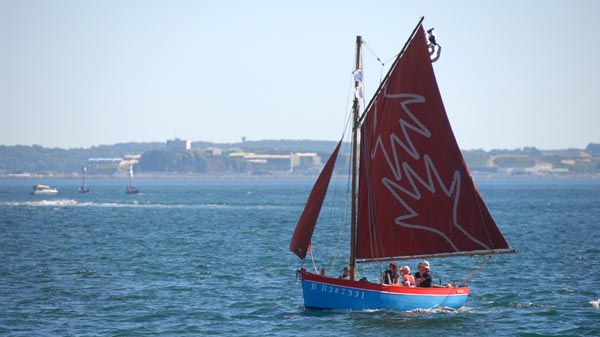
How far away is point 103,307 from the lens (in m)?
45.9

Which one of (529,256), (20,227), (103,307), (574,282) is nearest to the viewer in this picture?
(103,307)

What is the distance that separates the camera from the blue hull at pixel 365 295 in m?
41.5

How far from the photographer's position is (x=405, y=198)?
4291cm

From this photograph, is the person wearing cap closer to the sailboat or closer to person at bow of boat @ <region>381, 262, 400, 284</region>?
the sailboat

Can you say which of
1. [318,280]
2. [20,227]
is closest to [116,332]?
[318,280]

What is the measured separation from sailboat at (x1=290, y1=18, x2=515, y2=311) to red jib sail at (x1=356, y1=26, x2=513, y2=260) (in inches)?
1.7

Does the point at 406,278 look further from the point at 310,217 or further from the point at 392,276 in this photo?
the point at 310,217

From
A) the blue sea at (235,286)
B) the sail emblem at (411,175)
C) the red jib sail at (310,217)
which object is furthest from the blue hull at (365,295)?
the sail emblem at (411,175)

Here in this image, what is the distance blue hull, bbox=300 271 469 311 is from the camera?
41.5m

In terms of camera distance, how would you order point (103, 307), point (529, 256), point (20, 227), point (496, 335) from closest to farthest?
point (496, 335) → point (103, 307) → point (529, 256) → point (20, 227)

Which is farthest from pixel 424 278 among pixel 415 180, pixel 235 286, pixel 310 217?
pixel 235 286

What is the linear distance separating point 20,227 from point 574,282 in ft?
236

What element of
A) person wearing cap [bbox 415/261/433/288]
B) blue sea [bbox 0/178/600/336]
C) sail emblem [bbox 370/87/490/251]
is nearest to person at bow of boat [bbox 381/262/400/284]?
person wearing cap [bbox 415/261/433/288]

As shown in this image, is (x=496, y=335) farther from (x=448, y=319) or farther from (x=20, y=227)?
(x=20, y=227)
